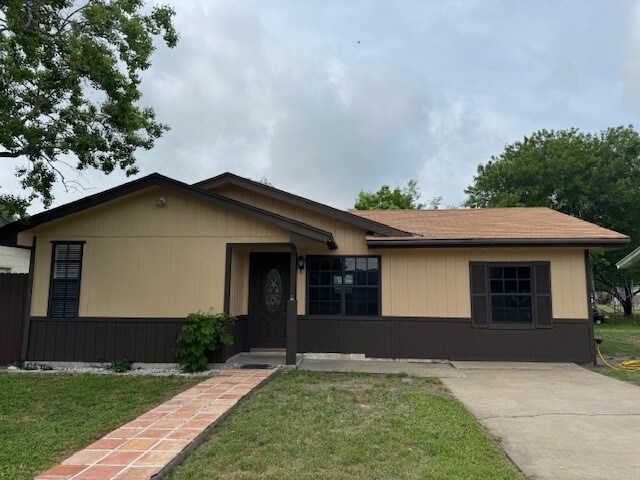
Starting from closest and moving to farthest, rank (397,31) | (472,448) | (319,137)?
(472,448) < (397,31) < (319,137)

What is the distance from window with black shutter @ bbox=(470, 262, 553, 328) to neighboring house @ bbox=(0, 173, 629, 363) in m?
0.03

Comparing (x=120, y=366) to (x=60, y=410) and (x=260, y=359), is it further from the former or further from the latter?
(x=60, y=410)

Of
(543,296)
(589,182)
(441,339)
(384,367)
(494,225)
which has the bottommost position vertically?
(384,367)

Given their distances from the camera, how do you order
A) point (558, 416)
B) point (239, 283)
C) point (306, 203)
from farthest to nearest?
1. point (306, 203)
2. point (239, 283)
3. point (558, 416)

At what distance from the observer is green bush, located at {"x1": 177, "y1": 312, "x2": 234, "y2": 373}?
25.3 feet

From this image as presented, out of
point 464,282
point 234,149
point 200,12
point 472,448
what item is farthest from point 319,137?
point 472,448

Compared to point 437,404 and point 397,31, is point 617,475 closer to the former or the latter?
point 437,404

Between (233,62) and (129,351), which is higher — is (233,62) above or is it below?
above

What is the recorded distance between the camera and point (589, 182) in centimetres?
2464

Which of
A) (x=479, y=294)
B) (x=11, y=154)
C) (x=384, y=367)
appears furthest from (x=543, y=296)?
(x=11, y=154)

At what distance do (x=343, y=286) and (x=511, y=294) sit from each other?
3.42 metres

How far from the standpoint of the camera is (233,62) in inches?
555

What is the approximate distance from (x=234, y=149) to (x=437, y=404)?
58.6 feet

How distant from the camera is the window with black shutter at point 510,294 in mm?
8859
